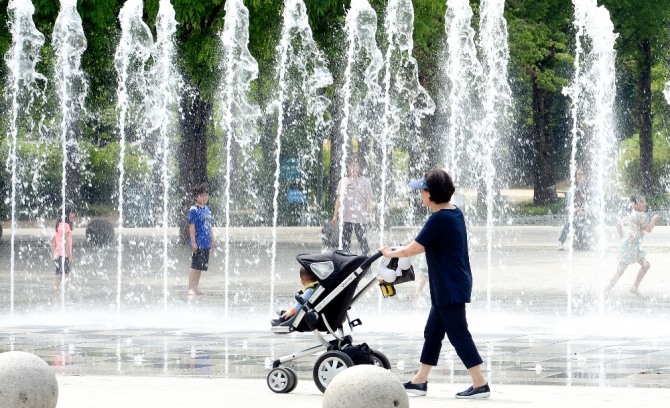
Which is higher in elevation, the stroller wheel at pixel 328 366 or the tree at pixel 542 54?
the tree at pixel 542 54

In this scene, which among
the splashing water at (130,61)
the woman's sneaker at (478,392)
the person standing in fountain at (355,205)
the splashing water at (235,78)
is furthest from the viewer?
the splashing water at (235,78)

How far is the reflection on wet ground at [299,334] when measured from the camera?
1192 cm

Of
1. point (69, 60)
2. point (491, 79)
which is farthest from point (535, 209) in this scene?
point (69, 60)

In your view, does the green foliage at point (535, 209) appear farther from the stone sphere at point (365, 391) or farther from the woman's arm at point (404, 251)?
the stone sphere at point (365, 391)

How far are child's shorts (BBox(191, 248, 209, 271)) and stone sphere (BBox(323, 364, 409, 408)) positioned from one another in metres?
11.3

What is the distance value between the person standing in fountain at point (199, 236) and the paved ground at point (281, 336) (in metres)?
0.37

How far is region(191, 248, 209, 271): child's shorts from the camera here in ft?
63.4

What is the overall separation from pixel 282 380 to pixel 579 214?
1740 centimetres

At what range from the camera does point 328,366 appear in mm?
10234

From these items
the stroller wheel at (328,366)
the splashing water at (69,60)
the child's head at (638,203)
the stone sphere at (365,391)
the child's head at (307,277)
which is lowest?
the stroller wheel at (328,366)

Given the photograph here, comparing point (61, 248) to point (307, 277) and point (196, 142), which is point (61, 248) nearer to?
point (307, 277)

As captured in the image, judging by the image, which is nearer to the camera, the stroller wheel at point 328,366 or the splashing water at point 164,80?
the stroller wheel at point 328,366

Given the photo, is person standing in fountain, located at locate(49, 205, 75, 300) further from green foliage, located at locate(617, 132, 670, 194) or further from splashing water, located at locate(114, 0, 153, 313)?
green foliage, located at locate(617, 132, 670, 194)

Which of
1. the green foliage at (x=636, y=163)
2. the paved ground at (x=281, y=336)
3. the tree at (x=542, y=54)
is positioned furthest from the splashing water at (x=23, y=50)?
the green foliage at (x=636, y=163)
